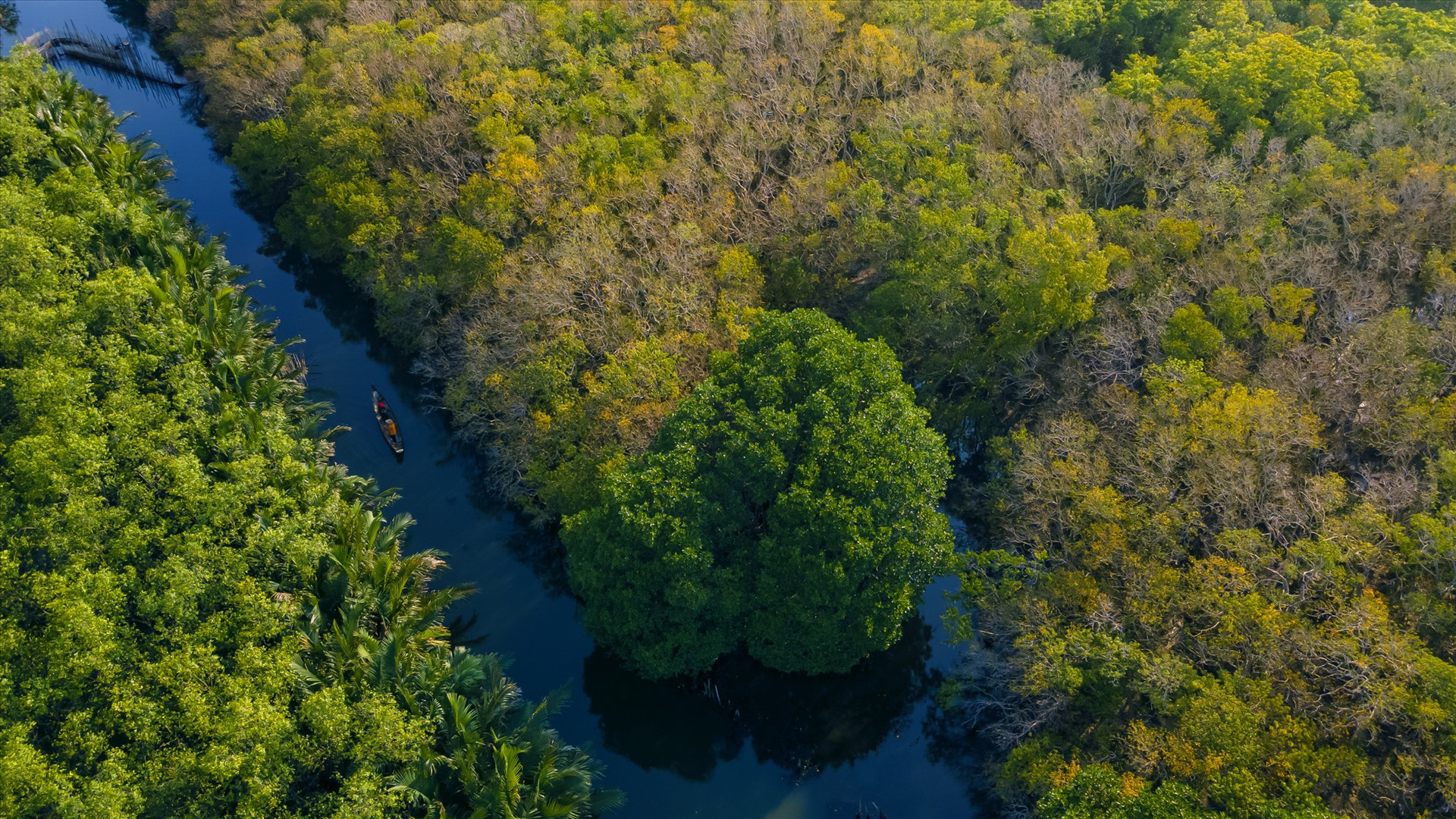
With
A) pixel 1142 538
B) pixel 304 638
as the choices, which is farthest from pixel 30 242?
pixel 1142 538

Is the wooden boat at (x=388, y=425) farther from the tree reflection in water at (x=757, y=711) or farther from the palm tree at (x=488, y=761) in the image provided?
the palm tree at (x=488, y=761)

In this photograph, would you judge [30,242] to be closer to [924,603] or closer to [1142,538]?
[924,603]

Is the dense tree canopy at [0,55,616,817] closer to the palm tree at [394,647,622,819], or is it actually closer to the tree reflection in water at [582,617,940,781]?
the palm tree at [394,647,622,819]

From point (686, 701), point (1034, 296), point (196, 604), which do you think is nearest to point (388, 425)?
point (196, 604)

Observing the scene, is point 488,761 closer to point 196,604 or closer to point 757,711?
point 196,604

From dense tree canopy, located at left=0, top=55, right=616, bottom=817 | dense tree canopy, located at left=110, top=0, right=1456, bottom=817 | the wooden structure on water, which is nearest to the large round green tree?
dense tree canopy, located at left=110, top=0, right=1456, bottom=817

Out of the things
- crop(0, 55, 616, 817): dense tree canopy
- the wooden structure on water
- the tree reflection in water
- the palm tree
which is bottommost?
the tree reflection in water
